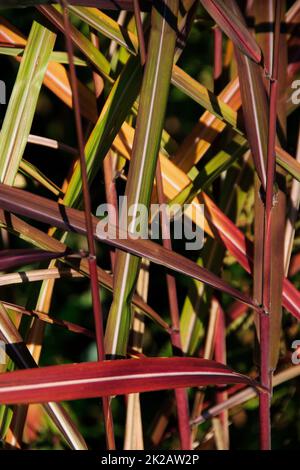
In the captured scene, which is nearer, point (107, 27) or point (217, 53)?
point (107, 27)

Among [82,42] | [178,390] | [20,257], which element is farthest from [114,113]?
[178,390]

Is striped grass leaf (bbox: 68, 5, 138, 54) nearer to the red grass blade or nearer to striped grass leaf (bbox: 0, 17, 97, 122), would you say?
striped grass leaf (bbox: 0, 17, 97, 122)

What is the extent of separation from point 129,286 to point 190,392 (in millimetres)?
698

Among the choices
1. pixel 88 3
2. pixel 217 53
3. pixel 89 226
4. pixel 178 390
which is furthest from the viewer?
pixel 217 53

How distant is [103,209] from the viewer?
0.76m

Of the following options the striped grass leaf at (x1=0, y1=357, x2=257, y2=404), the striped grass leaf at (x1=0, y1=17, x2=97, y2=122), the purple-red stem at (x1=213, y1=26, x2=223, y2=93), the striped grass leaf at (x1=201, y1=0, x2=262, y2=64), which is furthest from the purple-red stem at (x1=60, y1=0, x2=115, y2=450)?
the purple-red stem at (x1=213, y1=26, x2=223, y2=93)

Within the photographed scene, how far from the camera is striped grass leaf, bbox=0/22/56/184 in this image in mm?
621

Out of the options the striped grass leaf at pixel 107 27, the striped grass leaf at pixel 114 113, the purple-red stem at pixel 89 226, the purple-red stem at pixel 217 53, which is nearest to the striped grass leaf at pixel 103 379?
the purple-red stem at pixel 89 226

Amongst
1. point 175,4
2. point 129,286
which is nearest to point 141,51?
point 175,4

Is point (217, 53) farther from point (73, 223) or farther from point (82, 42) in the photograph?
point (73, 223)

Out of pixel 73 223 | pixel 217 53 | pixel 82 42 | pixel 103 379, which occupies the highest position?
pixel 217 53

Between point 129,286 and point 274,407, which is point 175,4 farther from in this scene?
point 274,407

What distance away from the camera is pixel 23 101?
63cm

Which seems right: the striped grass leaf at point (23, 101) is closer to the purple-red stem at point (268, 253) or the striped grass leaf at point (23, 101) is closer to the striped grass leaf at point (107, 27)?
the striped grass leaf at point (107, 27)
